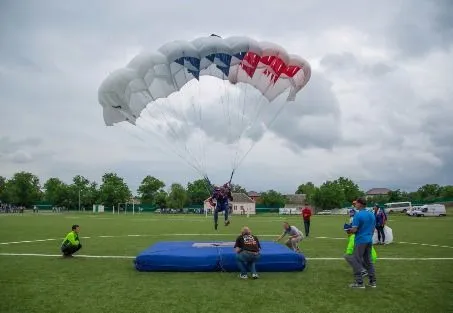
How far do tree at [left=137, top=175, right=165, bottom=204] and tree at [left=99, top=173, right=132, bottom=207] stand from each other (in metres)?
9.59

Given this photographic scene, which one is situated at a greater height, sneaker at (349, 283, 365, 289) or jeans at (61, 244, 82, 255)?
jeans at (61, 244, 82, 255)

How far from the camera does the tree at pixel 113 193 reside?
106 m

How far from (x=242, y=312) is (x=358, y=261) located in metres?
3.34

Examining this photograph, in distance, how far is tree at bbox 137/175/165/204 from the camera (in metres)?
122

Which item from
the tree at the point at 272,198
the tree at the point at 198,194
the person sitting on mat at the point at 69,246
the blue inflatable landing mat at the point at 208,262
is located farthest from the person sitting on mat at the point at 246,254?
the tree at the point at 198,194

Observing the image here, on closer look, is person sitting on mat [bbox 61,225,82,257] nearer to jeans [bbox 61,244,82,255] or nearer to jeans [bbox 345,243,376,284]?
jeans [bbox 61,244,82,255]

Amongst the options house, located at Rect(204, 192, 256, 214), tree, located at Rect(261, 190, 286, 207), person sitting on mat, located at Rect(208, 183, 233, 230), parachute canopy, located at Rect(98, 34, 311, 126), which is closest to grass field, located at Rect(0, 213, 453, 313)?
person sitting on mat, located at Rect(208, 183, 233, 230)

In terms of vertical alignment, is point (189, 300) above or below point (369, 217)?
below

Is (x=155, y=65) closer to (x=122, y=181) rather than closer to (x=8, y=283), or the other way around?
(x=8, y=283)

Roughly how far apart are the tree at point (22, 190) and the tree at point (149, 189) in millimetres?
30620

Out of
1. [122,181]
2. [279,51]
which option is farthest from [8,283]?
[122,181]

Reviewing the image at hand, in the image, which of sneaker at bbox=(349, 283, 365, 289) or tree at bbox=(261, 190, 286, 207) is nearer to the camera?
sneaker at bbox=(349, 283, 365, 289)

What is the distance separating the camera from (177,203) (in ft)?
355

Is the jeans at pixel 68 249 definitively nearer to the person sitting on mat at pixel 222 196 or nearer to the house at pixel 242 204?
the person sitting on mat at pixel 222 196
